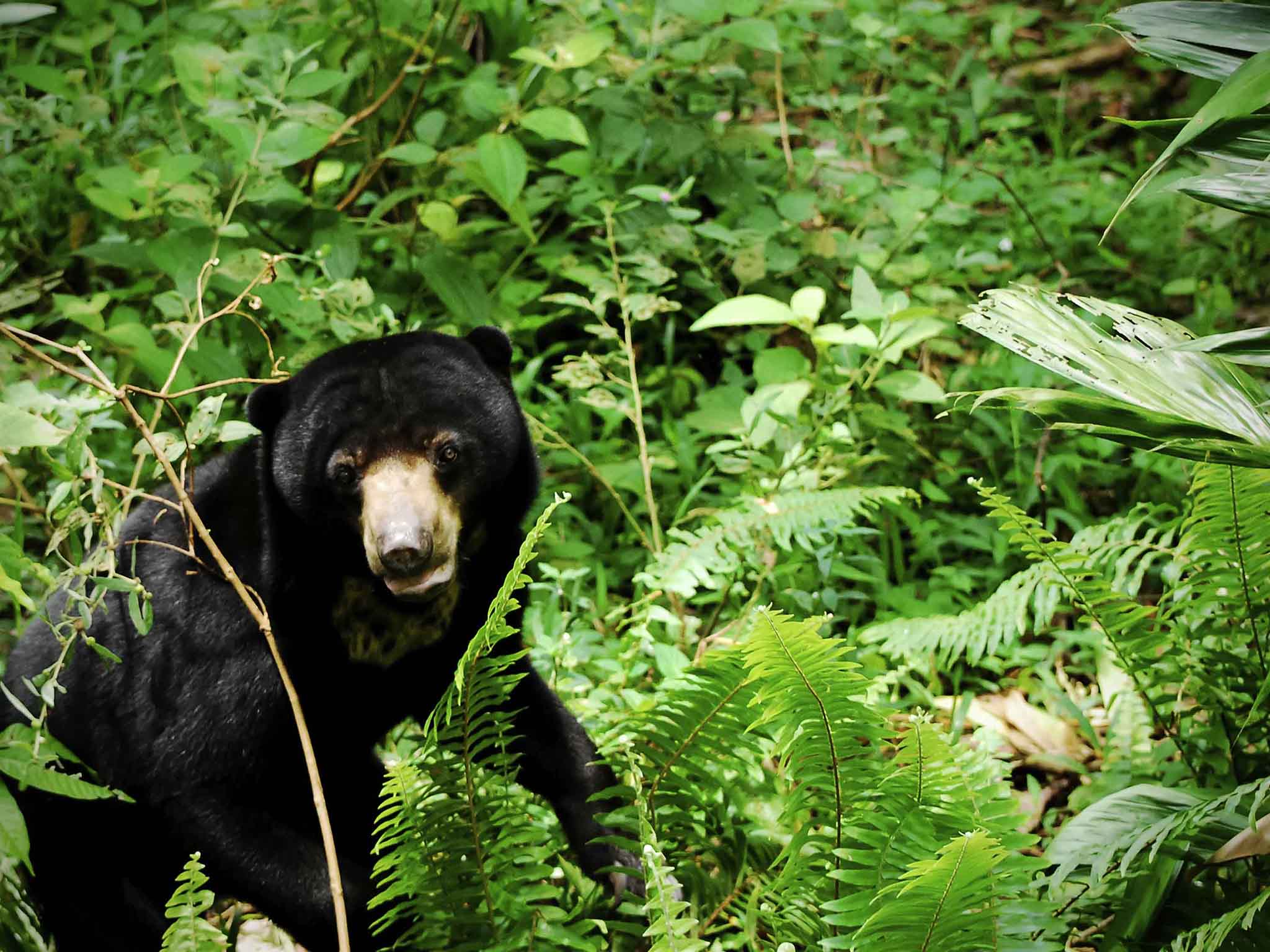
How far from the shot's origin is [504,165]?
4.40 m

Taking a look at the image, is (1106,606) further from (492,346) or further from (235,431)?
(235,431)

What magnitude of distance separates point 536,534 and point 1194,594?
2.01m

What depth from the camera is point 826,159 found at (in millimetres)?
5414

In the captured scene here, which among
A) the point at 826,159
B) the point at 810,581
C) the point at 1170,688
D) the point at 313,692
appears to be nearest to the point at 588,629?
the point at 810,581

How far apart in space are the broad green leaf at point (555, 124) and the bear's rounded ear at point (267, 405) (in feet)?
5.86

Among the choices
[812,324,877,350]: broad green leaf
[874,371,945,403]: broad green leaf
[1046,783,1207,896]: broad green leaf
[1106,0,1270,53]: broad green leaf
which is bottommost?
[874,371,945,403]: broad green leaf

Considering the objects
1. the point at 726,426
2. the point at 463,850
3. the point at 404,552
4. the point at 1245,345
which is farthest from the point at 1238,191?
the point at 726,426

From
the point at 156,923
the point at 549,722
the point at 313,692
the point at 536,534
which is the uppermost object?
the point at 536,534

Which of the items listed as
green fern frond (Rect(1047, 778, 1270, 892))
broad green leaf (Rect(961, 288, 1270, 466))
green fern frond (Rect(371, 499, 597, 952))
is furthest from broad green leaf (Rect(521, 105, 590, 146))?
green fern frond (Rect(1047, 778, 1270, 892))

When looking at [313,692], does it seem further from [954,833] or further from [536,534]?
[954,833]

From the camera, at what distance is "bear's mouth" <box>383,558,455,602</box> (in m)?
2.75

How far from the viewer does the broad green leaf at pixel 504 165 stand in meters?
4.37

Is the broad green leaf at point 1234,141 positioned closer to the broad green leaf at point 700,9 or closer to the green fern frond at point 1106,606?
the green fern frond at point 1106,606

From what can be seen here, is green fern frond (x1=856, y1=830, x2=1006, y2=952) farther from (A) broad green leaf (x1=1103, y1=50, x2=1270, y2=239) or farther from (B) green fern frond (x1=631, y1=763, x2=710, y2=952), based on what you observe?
Answer: (A) broad green leaf (x1=1103, y1=50, x2=1270, y2=239)
